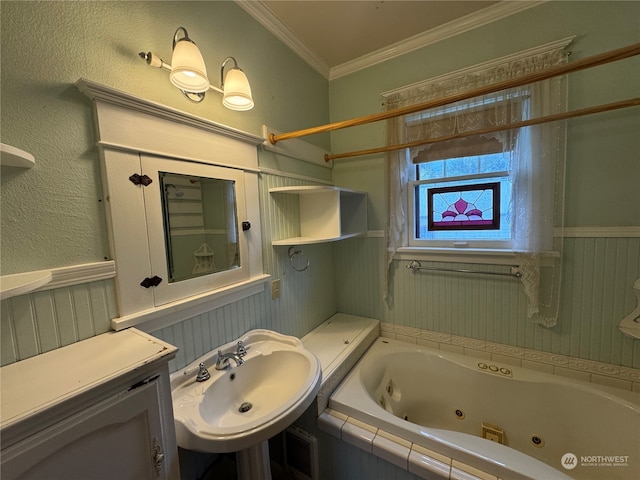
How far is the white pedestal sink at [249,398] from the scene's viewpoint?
786 millimetres

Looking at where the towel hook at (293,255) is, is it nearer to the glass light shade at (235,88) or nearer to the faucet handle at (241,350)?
the faucet handle at (241,350)

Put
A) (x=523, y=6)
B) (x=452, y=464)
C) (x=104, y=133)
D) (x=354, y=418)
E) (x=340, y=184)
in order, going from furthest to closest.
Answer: (x=340, y=184) < (x=523, y=6) < (x=354, y=418) < (x=452, y=464) < (x=104, y=133)

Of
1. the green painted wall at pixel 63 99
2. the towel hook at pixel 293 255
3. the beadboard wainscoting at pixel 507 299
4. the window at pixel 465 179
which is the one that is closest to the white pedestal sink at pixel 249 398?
the towel hook at pixel 293 255

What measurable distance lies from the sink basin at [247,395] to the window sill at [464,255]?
1096 millimetres

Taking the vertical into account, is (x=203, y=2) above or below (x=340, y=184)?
above

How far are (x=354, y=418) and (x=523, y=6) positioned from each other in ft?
8.20

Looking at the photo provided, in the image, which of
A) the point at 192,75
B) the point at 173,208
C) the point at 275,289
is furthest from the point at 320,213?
the point at 192,75

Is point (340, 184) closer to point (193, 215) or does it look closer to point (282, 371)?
point (193, 215)

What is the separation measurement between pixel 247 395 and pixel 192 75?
4.55 feet

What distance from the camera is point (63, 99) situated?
77 cm

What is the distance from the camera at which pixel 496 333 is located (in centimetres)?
169

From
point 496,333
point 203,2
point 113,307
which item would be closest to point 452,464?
point 496,333

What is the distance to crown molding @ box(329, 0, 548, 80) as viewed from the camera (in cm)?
148

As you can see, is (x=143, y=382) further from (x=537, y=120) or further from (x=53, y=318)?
(x=537, y=120)
